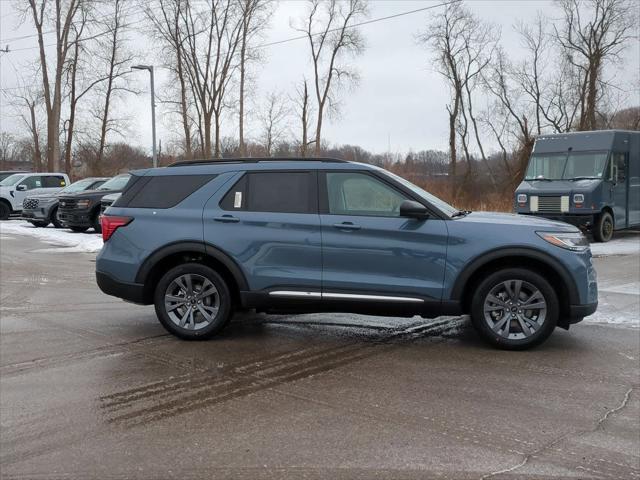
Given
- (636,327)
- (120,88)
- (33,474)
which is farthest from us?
(120,88)

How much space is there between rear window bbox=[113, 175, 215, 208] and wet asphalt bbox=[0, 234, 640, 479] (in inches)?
55.4

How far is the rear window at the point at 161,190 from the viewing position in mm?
6242

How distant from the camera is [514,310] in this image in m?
5.71

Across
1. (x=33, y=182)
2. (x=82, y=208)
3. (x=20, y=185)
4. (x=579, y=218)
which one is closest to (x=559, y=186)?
(x=579, y=218)

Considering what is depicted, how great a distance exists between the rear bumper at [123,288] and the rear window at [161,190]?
2.58 feet

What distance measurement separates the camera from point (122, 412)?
4289 millimetres

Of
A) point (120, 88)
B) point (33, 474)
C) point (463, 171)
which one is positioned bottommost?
point (33, 474)

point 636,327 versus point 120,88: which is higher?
point 120,88

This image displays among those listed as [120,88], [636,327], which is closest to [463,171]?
[120,88]

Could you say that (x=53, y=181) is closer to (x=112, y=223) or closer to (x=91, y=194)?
(x=91, y=194)

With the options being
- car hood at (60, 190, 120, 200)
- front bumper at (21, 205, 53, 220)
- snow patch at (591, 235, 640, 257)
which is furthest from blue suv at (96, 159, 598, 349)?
front bumper at (21, 205, 53, 220)

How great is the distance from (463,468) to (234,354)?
282cm

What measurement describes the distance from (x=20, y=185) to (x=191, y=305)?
75.0ft

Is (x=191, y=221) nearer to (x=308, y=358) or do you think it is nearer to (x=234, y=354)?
(x=234, y=354)
